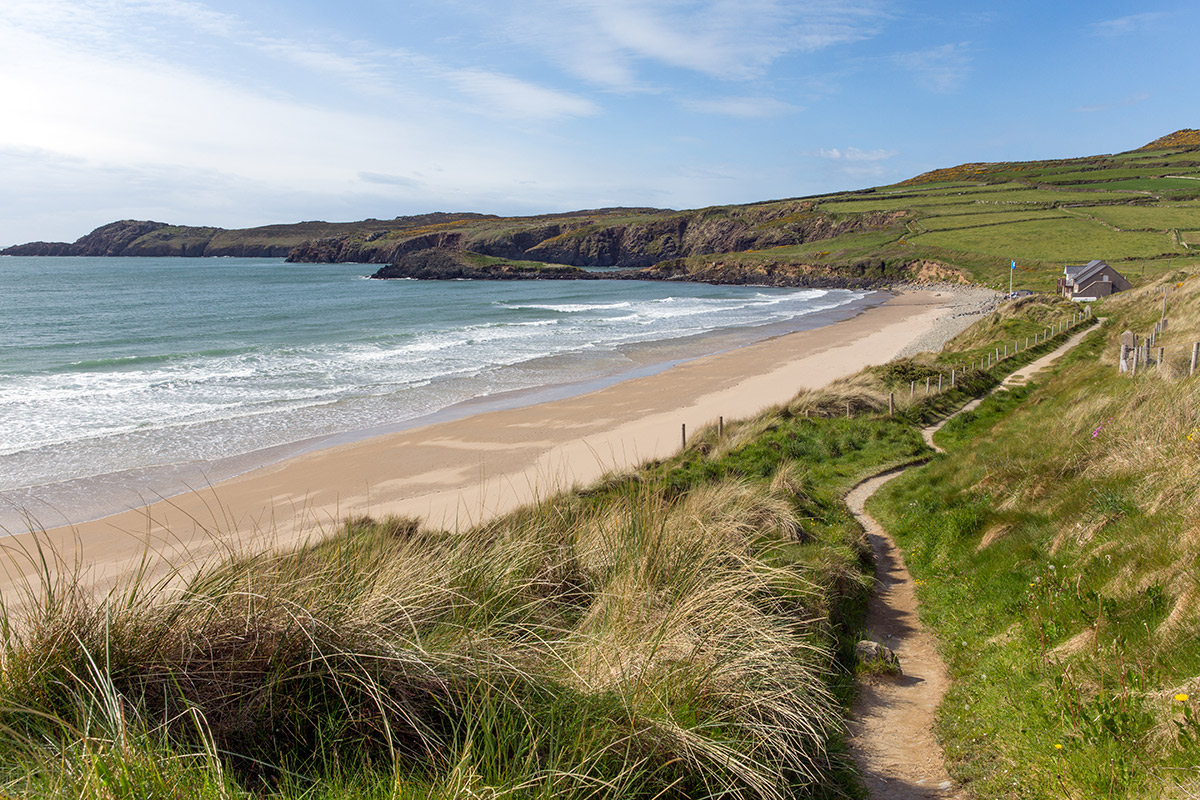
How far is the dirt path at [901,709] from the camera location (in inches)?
201

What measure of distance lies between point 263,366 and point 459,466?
20.9m

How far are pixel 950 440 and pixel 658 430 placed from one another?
28.7 ft

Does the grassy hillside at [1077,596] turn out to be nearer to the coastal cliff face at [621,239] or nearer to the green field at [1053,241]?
the green field at [1053,241]

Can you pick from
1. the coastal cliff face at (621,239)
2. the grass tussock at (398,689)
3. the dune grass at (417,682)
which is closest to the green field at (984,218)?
the coastal cliff face at (621,239)

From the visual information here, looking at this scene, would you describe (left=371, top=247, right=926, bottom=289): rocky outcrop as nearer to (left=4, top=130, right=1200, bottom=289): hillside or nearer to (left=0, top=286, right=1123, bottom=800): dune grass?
(left=4, top=130, right=1200, bottom=289): hillside

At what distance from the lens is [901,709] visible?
245 inches

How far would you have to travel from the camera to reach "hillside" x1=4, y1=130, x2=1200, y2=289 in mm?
81938

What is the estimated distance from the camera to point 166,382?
3070cm

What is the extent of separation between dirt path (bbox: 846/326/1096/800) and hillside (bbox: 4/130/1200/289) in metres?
64.5

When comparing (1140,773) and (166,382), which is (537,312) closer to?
(166,382)

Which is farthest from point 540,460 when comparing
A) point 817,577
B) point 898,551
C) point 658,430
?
point 817,577

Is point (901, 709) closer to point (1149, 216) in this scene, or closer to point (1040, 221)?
point (1149, 216)

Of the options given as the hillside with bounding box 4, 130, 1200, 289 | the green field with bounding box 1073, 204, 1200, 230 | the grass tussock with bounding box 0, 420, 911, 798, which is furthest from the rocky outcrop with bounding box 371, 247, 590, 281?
the grass tussock with bounding box 0, 420, 911, 798

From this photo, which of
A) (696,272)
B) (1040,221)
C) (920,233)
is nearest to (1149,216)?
(1040,221)
